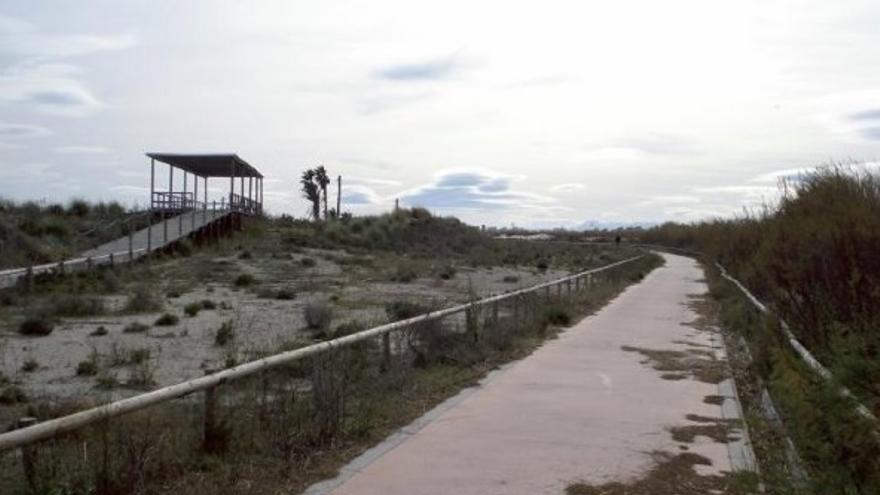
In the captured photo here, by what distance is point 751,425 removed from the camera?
9.05 metres

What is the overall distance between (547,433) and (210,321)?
488 inches

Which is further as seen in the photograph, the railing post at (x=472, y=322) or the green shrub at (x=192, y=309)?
the green shrub at (x=192, y=309)

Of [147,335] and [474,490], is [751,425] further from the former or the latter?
[147,335]

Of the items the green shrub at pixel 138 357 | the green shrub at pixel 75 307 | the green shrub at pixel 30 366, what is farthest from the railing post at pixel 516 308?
the green shrub at pixel 75 307

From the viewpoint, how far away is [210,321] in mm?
19734

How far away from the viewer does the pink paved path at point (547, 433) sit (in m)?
7.19

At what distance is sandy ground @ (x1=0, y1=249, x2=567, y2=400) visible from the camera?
12.7 m

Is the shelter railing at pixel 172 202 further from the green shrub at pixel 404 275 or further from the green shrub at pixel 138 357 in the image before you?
the green shrub at pixel 138 357

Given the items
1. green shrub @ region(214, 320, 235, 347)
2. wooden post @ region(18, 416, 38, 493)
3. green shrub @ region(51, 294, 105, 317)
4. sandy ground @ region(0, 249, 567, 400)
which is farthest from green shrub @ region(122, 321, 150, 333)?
wooden post @ region(18, 416, 38, 493)

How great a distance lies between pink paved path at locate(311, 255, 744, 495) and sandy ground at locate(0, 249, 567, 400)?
11.7 feet

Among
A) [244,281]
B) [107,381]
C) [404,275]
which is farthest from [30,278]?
[107,381]

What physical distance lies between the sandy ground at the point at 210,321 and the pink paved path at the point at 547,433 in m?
3.55

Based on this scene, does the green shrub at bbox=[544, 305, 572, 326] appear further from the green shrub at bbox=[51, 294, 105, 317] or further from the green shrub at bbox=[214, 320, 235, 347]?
the green shrub at bbox=[51, 294, 105, 317]

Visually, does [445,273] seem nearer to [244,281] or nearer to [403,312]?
[244,281]
